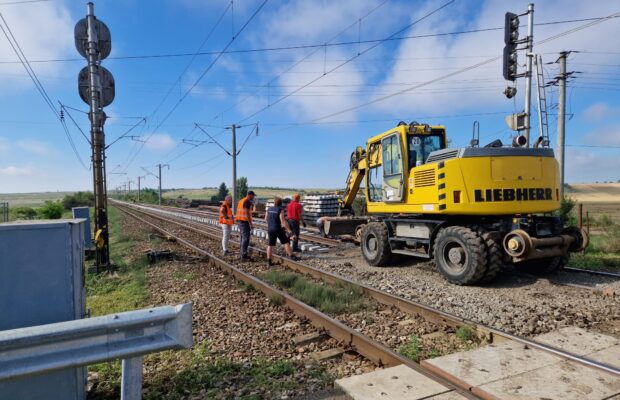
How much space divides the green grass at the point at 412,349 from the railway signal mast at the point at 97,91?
832cm

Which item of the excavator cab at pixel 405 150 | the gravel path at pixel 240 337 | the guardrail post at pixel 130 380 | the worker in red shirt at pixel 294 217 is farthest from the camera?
the worker in red shirt at pixel 294 217

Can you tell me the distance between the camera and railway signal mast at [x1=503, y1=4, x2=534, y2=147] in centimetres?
1080

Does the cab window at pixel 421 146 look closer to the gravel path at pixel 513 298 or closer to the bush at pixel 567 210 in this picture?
the gravel path at pixel 513 298

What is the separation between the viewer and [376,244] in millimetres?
9914

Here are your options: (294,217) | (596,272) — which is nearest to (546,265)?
(596,272)

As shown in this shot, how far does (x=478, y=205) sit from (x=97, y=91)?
9307 millimetres

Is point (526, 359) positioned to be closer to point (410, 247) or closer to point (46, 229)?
point (46, 229)

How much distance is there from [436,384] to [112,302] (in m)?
6.10

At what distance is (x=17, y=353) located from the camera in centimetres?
230

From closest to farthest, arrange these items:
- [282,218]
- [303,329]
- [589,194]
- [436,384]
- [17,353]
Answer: [17,353] → [436,384] → [303,329] → [282,218] → [589,194]

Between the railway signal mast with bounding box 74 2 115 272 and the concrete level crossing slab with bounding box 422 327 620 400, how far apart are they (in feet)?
29.8

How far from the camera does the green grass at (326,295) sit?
6160 mm

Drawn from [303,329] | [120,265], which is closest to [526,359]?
[303,329]

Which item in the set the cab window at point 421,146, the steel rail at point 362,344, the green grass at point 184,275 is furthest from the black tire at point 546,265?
the green grass at point 184,275
